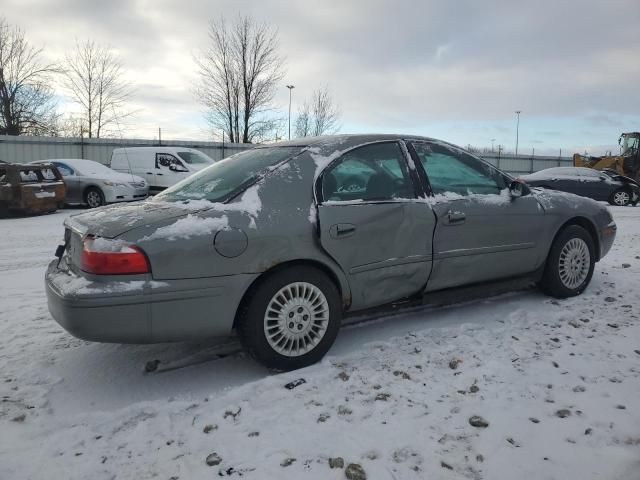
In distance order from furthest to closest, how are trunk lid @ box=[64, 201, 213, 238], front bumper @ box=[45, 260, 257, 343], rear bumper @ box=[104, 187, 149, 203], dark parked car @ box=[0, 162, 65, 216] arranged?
1. rear bumper @ box=[104, 187, 149, 203]
2. dark parked car @ box=[0, 162, 65, 216]
3. trunk lid @ box=[64, 201, 213, 238]
4. front bumper @ box=[45, 260, 257, 343]

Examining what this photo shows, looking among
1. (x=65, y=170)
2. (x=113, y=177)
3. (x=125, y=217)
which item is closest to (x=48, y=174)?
(x=65, y=170)

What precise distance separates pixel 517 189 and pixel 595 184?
524 inches

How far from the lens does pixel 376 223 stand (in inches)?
131

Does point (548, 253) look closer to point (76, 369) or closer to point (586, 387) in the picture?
point (586, 387)

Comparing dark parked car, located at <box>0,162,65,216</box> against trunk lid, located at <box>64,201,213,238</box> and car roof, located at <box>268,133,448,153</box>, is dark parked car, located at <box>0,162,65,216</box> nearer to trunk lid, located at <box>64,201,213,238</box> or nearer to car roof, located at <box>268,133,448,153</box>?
trunk lid, located at <box>64,201,213,238</box>

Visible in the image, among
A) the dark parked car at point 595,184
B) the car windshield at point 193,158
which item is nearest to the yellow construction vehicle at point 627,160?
the dark parked car at point 595,184

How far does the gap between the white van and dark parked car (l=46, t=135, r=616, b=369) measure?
1102 cm

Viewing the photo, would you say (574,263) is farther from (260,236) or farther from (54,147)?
(54,147)

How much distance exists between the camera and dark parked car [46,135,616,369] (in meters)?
2.69

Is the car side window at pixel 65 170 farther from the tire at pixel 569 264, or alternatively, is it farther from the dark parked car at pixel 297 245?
the tire at pixel 569 264

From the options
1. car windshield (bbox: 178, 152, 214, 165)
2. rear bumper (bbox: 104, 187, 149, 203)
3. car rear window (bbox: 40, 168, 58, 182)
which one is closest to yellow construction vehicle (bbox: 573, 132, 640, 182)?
car windshield (bbox: 178, 152, 214, 165)

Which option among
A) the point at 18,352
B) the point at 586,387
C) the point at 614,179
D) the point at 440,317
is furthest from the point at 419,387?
the point at 614,179

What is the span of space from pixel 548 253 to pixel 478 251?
892mm

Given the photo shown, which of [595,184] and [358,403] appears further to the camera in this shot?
[595,184]
